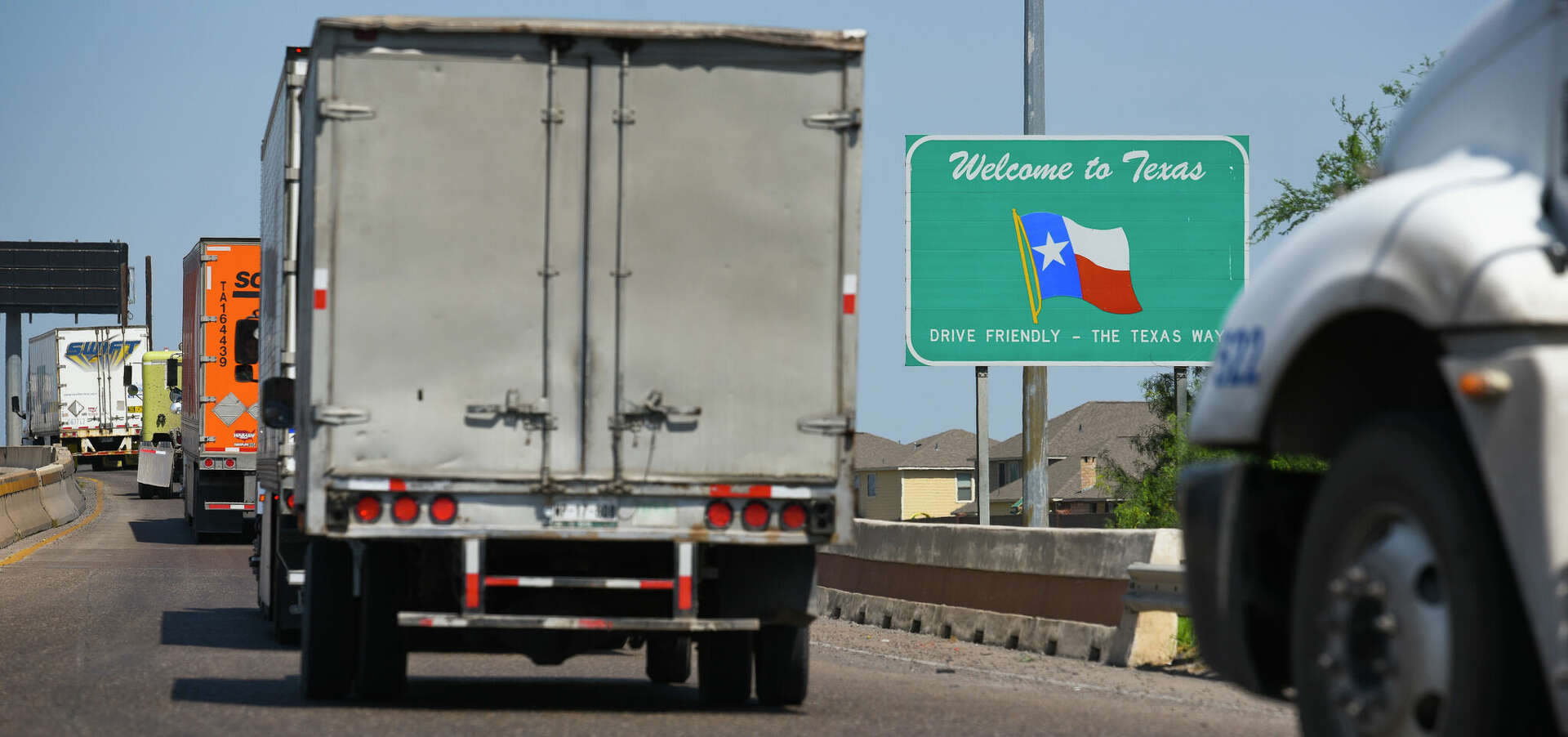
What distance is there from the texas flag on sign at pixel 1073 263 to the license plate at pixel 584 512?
1465 centimetres

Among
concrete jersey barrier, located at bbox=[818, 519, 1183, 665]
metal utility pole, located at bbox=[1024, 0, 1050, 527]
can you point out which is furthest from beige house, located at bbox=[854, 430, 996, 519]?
concrete jersey barrier, located at bbox=[818, 519, 1183, 665]

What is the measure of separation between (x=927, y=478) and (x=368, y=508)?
10393 centimetres

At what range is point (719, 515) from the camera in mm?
9344

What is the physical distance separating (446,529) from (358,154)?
1.78 m

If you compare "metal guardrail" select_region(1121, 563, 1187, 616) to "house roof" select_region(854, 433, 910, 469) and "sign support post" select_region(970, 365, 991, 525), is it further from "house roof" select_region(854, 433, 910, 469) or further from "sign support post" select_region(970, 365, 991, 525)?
"house roof" select_region(854, 433, 910, 469)

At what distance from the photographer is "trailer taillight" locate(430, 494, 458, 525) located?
30.2 feet

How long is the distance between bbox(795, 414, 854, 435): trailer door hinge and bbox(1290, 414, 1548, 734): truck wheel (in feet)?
15.5

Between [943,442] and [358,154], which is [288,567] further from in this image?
[943,442]

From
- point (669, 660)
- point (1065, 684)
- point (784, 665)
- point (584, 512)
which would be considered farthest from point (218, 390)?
point (584, 512)

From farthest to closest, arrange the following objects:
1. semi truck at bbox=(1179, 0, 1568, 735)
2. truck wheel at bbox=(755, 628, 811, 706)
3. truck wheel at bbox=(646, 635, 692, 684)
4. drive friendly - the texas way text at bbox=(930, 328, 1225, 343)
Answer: drive friendly - the texas way text at bbox=(930, 328, 1225, 343)
truck wheel at bbox=(646, 635, 692, 684)
truck wheel at bbox=(755, 628, 811, 706)
semi truck at bbox=(1179, 0, 1568, 735)

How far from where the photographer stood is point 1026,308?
23.4 meters

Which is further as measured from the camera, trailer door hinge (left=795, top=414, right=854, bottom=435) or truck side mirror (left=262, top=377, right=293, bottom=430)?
truck side mirror (left=262, top=377, right=293, bottom=430)

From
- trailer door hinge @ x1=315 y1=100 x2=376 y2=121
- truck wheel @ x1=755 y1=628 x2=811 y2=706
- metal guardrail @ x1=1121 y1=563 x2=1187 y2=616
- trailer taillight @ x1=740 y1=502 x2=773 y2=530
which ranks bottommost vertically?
truck wheel @ x1=755 y1=628 x2=811 y2=706

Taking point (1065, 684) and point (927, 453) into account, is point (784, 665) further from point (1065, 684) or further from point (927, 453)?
point (927, 453)
